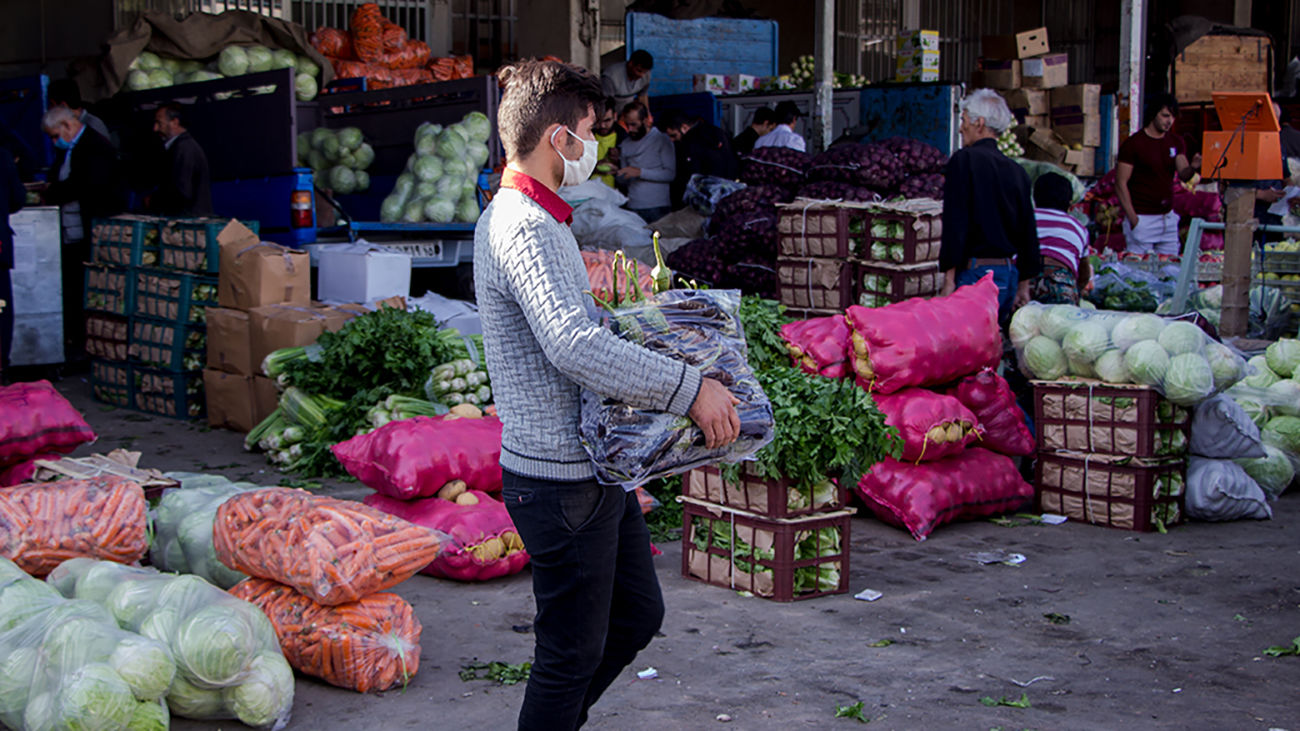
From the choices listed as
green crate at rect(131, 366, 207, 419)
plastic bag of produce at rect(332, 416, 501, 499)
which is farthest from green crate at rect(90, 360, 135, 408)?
plastic bag of produce at rect(332, 416, 501, 499)

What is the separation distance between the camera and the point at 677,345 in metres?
2.74

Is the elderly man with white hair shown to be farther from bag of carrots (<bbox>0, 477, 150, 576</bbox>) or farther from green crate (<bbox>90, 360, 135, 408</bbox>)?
green crate (<bbox>90, 360, 135, 408</bbox>)

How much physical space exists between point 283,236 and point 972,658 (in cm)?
610

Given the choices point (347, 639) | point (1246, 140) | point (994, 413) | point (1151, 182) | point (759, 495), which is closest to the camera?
point (347, 639)

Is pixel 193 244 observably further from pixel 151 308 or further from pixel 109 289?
pixel 109 289

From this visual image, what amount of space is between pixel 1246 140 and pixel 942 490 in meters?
5.19

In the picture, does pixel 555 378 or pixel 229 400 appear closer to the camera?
pixel 555 378

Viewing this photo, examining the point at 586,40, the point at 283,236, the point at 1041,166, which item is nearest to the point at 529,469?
the point at 283,236

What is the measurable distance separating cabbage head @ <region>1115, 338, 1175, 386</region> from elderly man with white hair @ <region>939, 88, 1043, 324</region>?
1.29 m

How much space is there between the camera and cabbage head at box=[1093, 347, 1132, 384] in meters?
6.01

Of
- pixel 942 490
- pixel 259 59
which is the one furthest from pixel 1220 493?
pixel 259 59

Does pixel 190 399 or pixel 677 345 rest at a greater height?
pixel 677 345

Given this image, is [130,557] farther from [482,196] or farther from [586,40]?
[586,40]

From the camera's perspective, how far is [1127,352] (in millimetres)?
6004
